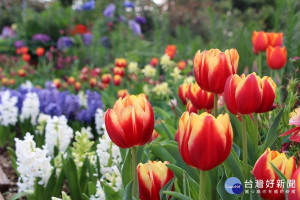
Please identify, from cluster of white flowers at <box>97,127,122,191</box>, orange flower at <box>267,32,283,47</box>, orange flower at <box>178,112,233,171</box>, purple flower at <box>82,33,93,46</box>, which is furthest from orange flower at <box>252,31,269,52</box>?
purple flower at <box>82,33,93,46</box>

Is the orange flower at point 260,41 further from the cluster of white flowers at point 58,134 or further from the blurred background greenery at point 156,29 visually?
the cluster of white flowers at point 58,134

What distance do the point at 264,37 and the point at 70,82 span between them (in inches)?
92.8

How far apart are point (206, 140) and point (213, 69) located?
32 centimetres

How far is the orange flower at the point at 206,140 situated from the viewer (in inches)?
32.1

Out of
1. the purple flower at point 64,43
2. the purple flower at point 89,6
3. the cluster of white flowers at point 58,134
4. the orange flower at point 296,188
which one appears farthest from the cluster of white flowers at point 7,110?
the purple flower at point 89,6

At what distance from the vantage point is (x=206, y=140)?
0.82m

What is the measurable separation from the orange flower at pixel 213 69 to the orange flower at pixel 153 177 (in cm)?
25

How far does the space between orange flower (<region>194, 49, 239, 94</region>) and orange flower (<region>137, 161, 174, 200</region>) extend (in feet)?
0.82

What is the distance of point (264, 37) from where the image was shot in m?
2.25

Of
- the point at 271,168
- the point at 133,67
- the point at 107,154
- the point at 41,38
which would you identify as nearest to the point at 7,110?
the point at 133,67

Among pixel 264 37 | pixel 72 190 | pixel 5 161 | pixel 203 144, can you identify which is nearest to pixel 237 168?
Result: pixel 203 144

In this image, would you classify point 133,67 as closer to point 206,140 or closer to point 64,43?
point 206,140

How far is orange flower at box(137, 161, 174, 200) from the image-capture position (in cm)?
103

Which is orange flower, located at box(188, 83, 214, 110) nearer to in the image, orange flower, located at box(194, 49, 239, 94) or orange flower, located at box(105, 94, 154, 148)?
orange flower, located at box(194, 49, 239, 94)
